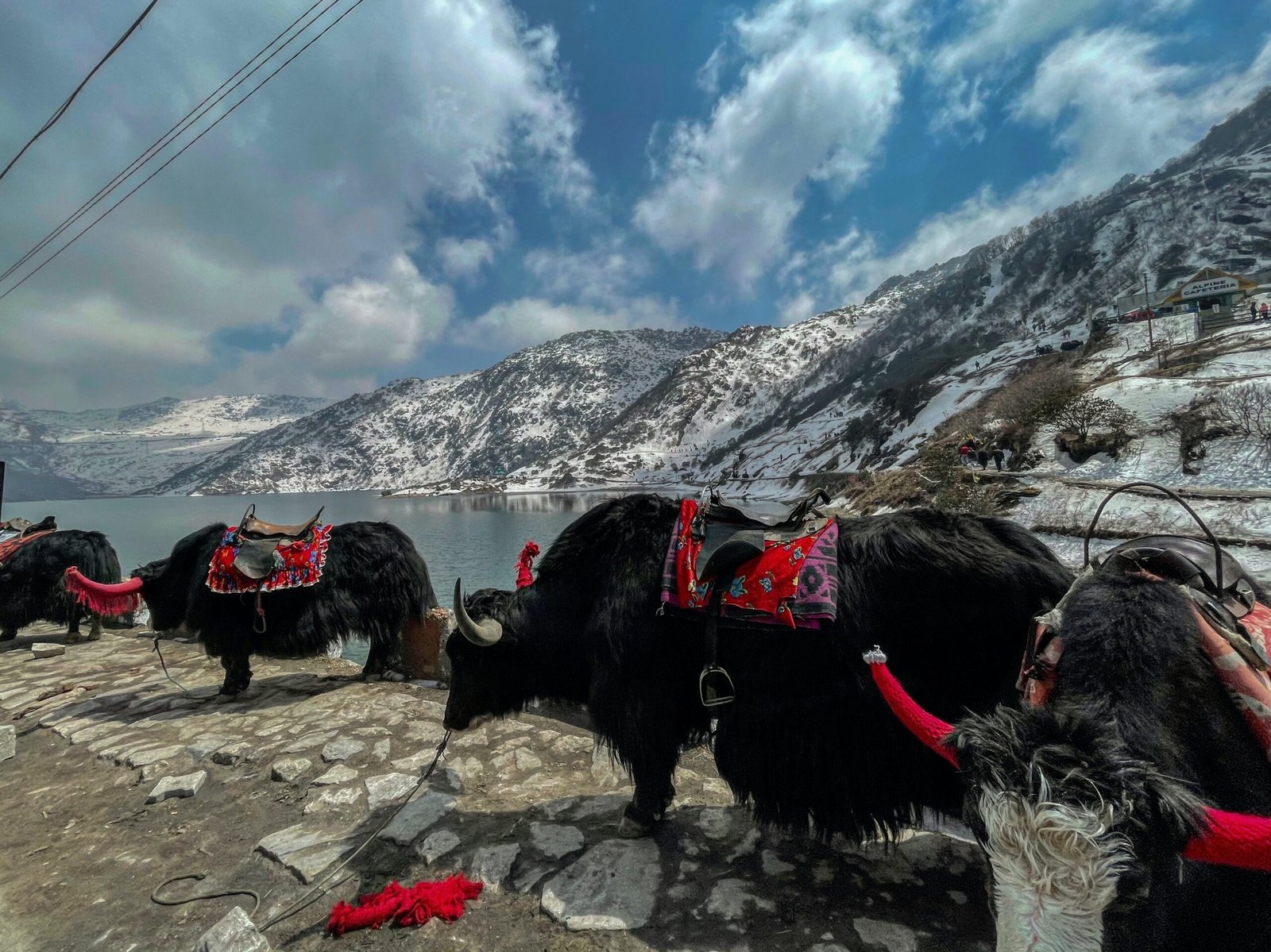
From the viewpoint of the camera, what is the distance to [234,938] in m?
1.75

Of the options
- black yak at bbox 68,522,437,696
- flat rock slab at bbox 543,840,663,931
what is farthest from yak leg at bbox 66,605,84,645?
flat rock slab at bbox 543,840,663,931

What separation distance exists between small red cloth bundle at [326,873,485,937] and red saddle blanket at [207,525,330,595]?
3027mm

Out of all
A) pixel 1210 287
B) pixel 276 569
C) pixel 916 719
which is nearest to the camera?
pixel 916 719

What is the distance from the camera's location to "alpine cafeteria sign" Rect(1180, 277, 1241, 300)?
48.3 m

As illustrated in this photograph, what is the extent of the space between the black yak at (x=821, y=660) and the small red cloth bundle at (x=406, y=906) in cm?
70

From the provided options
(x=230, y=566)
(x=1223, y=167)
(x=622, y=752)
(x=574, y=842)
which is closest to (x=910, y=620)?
(x=622, y=752)

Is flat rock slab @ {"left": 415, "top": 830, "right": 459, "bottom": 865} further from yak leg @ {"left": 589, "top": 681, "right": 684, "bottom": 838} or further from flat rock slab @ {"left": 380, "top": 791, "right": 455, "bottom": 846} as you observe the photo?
yak leg @ {"left": 589, "top": 681, "right": 684, "bottom": 838}

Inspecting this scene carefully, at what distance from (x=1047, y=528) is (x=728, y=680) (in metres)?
7.60

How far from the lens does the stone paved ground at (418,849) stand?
1.88 meters

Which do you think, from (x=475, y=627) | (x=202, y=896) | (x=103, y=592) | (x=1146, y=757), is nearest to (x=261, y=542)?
(x=103, y=592)

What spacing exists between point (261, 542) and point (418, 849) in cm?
331

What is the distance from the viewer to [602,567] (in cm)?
266

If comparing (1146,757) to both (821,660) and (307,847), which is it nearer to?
(821,660)

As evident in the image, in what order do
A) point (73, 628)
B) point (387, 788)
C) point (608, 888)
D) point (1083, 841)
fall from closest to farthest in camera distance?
point (1083, 841) < point (608, 888) < point (387, 788) < point (73, 628)
